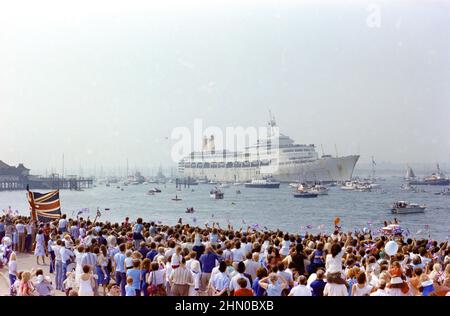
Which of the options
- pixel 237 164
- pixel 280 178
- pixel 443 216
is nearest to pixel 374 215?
pixel 443 216

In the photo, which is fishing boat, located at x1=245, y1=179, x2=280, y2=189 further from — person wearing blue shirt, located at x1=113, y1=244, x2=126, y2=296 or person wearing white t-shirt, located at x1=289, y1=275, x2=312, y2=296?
person wearing white t-shirt, located at x1=289, y1=275, x2=312, y2=296

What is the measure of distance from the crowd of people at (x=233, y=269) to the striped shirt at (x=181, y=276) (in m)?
0.01

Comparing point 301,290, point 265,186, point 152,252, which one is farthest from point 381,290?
point 265,186

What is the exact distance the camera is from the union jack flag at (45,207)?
14897 mm

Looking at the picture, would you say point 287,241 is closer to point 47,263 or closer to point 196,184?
point 47,263

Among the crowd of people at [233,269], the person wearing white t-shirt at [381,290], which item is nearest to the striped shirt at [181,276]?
the crowd of people at [233,269]

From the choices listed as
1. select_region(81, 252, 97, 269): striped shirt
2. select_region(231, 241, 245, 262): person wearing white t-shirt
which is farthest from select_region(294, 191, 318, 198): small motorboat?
select_region(81, 252, 97, 269): striped shirt

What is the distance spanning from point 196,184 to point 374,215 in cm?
9268

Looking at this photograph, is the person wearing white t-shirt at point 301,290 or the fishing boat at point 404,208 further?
the fishing boat at point 404,208

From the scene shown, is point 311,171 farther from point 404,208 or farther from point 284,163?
point 404,208

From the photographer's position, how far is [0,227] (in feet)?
43.4

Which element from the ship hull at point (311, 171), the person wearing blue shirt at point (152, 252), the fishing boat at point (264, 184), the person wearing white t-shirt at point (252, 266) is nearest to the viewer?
the person wearing white t-shirt at point (252, 266)

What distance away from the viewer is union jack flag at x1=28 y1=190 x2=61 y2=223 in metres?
14.9

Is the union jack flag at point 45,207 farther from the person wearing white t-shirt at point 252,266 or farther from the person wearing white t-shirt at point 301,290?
the person wearing white t-shirt at point 301,290
